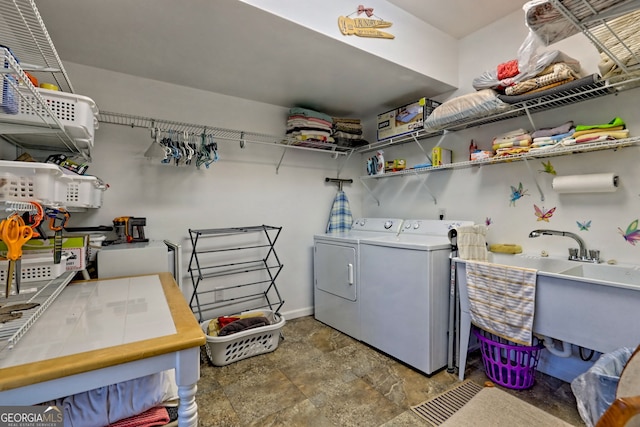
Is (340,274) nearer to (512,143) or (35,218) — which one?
(512,143)

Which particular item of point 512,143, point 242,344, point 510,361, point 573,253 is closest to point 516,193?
point 512,143

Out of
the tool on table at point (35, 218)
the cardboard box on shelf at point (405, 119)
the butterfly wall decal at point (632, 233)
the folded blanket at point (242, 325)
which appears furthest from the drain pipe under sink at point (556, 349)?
the tool on table at point (35, 218)

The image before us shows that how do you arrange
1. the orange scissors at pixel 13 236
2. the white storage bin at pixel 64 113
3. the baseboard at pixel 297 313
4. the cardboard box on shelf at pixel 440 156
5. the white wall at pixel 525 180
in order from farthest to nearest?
the baseboard at pixel 297 313, the cardboard box on shelf at pixel 440 156, the white wall at pixel 525 180, the white storage bin at pixel 64 113, the orange scissors at pixel 13 236

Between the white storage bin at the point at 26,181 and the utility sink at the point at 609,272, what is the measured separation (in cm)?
244

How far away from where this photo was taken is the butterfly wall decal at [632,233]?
5.62 ft

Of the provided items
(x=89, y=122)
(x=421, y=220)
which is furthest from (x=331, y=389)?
(x=89, y=122)

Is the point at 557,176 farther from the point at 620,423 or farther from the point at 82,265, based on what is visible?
the point at 82,265

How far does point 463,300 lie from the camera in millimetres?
1995

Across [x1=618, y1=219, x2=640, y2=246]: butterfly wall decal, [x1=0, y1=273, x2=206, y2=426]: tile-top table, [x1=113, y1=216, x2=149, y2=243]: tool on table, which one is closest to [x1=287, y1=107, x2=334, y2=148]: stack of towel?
[x1=113, y1=216, x2=149, y2=243]: tool on table

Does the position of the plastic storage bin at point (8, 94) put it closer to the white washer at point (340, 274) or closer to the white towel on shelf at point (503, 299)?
the white washer at point (340, 274)

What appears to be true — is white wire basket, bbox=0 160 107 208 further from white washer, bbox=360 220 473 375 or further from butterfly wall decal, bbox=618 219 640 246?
butterfly wall decal, bbox=618 219 640 246

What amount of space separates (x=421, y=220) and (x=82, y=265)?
2.48 metres

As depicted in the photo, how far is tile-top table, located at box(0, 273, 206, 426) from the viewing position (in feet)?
2.53

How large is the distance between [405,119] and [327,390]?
7.40 ft
